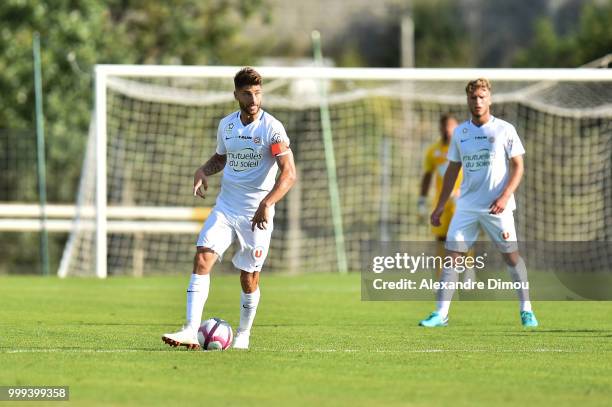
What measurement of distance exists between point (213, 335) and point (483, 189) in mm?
3890

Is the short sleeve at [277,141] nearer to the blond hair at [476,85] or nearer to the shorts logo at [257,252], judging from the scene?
the shorts logo at [257,252]

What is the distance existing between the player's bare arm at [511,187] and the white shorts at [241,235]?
3.10 metres

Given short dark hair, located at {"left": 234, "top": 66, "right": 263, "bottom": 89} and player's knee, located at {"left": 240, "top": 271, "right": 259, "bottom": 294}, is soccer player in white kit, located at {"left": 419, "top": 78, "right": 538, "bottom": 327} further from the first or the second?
short dark hair, located at {"left": 234, "top": 66, "right": 263, "bottom": 89}

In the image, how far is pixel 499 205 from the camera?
12617 mm

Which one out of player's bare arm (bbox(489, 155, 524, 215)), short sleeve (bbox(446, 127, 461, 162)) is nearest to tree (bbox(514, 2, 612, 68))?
short sleeve (bbox(446, 127, 461, 162))

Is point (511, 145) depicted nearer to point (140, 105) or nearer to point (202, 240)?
point (202, 240)

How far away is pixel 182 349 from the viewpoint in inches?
402

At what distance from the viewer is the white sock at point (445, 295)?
12.9 metres

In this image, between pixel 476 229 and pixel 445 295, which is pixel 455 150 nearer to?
pixel 476 229

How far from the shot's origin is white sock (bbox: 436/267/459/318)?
1294 cm

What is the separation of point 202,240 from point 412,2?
50.0 metres

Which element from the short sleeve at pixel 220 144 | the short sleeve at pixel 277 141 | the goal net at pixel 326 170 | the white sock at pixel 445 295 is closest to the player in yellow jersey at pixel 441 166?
the white sock at pixel 445 295

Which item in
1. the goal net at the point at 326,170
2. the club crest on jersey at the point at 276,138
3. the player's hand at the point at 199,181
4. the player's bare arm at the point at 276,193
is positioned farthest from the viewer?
the goal net at the point at 326,170

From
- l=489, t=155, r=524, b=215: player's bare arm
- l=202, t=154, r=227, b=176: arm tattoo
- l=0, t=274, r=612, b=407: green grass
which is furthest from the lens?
l=489, t=155, r=524, b=215: player's bare arm
